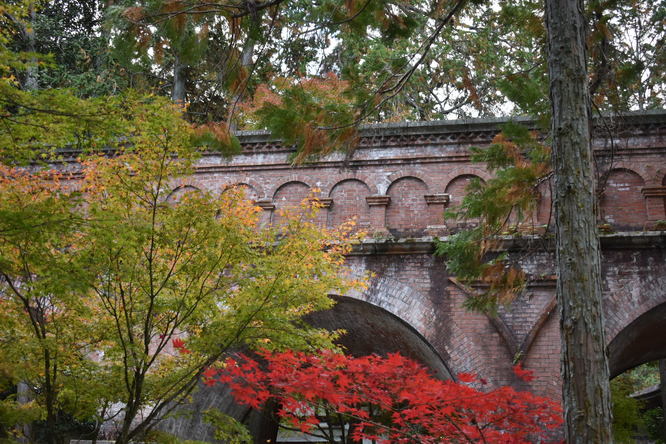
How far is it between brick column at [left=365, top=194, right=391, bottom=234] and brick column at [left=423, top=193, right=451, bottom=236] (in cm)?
68

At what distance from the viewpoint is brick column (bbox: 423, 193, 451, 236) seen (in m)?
11.0

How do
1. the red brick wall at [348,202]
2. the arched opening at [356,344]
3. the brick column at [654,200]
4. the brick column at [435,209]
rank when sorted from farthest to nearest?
the red brick wall at [348,202]
the brick column at [435,209]
the arched opening at [356,344]
the brick column at [654,200]

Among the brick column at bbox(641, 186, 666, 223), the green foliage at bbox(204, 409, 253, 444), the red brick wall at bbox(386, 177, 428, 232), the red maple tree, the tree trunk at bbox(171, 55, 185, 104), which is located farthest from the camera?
the tree trunk at bbox(171, 55, 185, 104)

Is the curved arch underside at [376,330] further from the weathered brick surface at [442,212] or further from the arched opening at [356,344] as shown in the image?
the weathered brick surface at [442,212]

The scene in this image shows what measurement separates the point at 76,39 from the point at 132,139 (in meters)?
14.9

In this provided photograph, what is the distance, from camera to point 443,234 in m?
10.9


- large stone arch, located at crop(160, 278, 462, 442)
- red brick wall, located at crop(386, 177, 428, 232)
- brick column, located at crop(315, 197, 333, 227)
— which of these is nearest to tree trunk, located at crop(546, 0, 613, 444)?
large stone arch, located at crop(160, 278, 462, 442)

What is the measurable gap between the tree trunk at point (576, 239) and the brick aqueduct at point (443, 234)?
160 inches

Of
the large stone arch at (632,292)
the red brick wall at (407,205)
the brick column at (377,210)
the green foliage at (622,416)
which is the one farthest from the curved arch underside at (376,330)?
the green foliage at (622,416)

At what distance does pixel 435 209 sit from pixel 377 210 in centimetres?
95

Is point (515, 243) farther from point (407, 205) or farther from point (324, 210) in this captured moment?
point (324, 210)

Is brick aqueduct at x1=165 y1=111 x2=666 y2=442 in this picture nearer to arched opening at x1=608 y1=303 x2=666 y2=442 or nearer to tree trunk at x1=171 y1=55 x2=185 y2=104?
arched opening at x1=608 y1=303 x2=666 y2=442

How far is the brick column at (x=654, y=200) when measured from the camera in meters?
10.4

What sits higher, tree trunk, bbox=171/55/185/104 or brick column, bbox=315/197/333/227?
tree trunk, bbox=171/55/185/104
